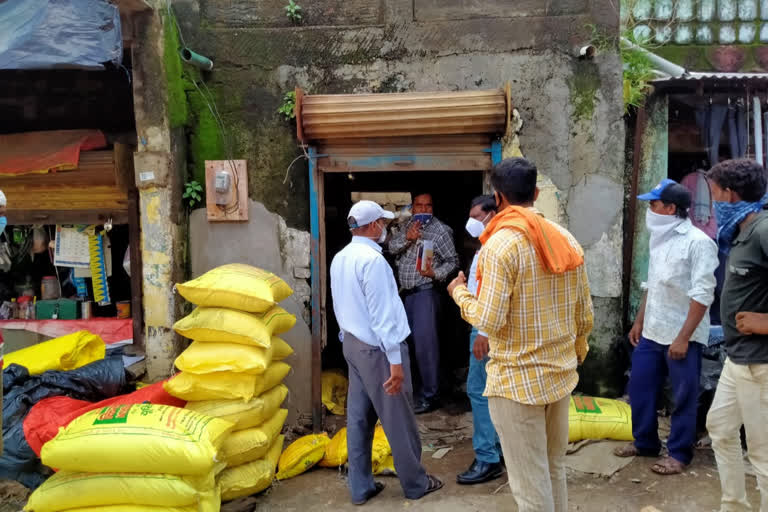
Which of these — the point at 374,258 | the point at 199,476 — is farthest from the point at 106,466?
the point at 374,258

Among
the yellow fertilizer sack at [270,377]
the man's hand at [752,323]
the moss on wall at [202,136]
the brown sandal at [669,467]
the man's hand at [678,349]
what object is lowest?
the brown sandal at [669,467]

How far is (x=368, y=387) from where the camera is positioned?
11.5ft

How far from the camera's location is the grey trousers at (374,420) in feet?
11.4

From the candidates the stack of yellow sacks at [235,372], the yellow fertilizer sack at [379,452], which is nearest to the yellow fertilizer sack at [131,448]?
the stack of yellow sacks at [235,372]

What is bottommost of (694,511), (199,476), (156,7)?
(694,511)

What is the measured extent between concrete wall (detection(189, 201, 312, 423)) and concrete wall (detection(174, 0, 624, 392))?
0.10 metres

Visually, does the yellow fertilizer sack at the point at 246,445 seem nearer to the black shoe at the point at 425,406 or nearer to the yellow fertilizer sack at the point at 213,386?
the yellow fertilizer sack at the point at 213,386

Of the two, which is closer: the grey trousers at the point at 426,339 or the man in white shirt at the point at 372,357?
the man in white shirt at the point at 372,357

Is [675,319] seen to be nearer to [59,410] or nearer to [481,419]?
[481,419]

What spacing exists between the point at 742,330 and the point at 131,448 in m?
3.34

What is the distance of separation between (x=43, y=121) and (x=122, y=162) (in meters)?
1.17

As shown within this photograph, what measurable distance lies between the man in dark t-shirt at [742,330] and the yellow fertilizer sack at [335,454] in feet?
8.00

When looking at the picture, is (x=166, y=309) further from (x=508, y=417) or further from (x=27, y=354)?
(x=508, y=417)

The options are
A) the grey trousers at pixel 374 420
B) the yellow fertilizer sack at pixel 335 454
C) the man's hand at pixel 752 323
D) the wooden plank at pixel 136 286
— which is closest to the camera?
the man's hand at pixel 752 323
